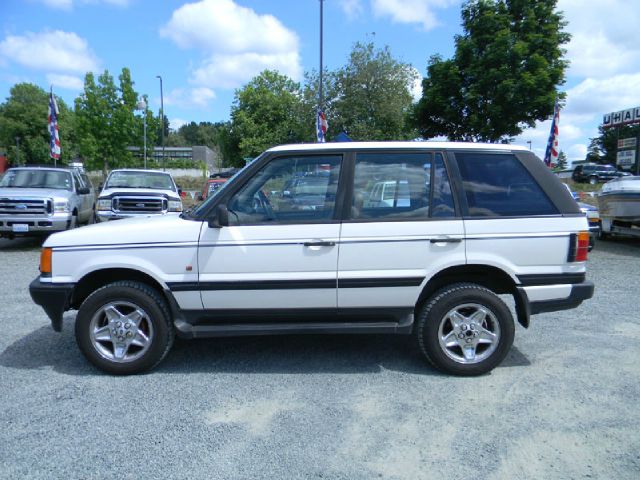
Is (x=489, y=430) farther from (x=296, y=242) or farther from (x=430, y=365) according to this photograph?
(x=296, y=242)

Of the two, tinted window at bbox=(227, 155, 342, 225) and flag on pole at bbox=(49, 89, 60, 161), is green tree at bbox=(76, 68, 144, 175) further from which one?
tinted window at bbox=(227, 155, 342, 225)

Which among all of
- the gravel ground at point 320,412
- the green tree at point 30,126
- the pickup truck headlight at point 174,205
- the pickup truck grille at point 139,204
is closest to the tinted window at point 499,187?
the gravel ground at point 320,412

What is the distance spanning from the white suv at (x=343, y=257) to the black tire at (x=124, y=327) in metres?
0.01

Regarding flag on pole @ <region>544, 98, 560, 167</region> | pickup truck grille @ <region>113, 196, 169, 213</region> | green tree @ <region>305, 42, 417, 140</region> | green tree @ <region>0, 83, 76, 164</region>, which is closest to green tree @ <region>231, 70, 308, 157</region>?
green tree @ <region>305, 42, 417, 140</region>

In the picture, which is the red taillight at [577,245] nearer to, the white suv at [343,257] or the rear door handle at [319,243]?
the white suv at [343,257]

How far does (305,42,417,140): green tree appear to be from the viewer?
24.8 m

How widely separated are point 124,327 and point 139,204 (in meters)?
7.65

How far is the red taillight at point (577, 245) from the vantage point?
13.3 feet

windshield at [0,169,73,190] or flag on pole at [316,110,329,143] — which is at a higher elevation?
flag on pole at [316,110,329,143]

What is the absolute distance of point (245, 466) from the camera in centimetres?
285

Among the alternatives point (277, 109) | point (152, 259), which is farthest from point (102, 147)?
point (152, 259)

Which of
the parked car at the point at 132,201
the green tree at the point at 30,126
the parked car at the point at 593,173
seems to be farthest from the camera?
the green tree at the point at 30,126

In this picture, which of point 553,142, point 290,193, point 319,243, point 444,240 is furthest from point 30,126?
point 444,240

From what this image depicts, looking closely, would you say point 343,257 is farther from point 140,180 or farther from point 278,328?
point 140,180
